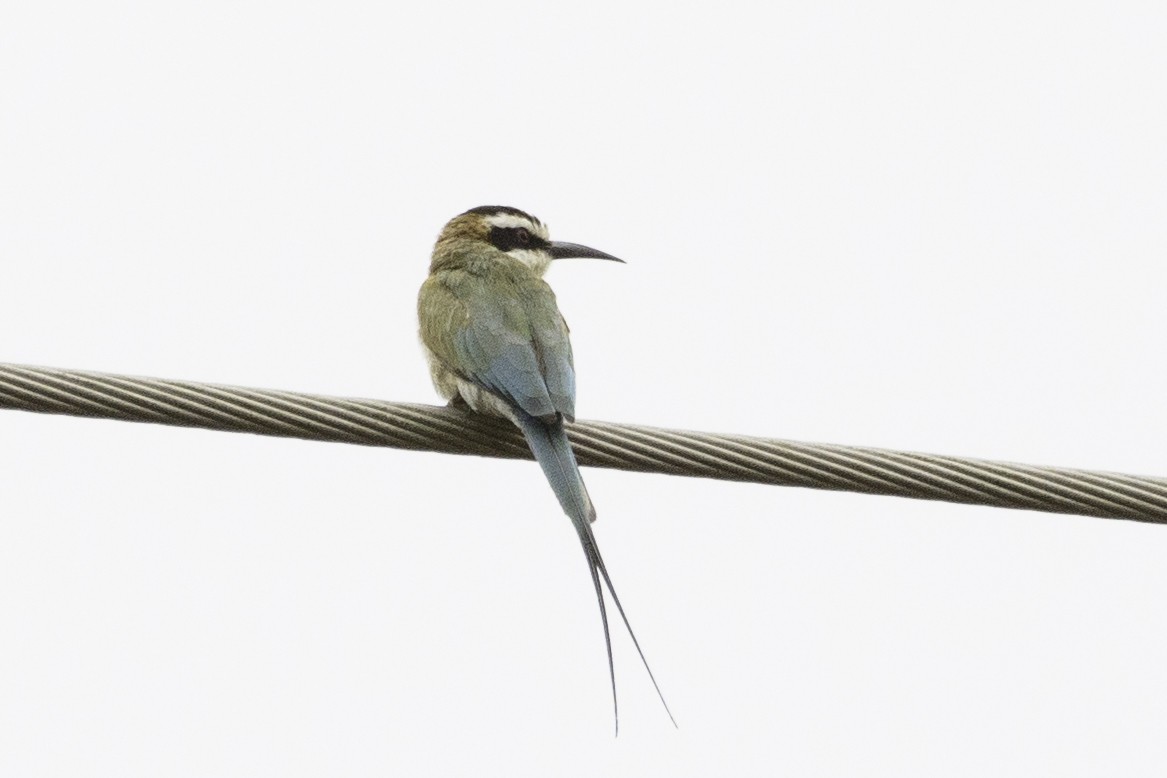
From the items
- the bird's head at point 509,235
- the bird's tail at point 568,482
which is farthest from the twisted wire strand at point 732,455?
the bird's head at point 509,235

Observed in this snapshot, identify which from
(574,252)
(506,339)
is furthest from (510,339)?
(574,252)

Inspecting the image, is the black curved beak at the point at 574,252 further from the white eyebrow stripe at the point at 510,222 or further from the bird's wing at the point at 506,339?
the bird's wing at the point at 506,339

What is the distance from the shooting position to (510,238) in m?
5.96

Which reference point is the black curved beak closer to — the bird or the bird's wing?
the bird

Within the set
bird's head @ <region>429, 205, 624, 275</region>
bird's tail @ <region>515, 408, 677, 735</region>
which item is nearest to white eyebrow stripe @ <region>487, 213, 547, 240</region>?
bird's head @ <region>429, 205, 624, 275</region>

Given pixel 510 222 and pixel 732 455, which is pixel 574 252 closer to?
pixel 510 222

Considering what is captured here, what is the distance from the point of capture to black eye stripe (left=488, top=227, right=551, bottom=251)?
5.96 m

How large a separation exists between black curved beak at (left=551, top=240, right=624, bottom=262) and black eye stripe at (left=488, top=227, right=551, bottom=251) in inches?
3.8

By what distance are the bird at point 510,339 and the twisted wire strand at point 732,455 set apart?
35 cm

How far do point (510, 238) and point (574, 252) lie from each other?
26 cm

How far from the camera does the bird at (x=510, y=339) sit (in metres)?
3.99

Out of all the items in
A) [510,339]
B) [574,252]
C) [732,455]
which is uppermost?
[574,252]

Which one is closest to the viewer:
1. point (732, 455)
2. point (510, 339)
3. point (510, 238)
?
point (732, 455)

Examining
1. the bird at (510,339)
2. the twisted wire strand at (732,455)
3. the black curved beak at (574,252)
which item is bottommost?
the twisted wire strand at (732,455)
